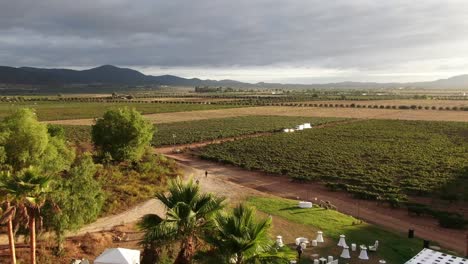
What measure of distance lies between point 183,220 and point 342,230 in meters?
13.3

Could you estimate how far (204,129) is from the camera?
7731cm

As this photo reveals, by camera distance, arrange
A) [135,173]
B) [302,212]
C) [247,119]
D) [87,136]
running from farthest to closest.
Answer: [247,119] < [87,136] < [135,173] < [302,212]

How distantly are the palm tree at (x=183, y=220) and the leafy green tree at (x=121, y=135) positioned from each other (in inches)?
1007

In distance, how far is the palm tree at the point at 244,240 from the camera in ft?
36.1

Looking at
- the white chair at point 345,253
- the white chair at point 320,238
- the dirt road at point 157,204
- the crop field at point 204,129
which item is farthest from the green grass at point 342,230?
the crop field at point 204,129

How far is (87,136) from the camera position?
6525 cm

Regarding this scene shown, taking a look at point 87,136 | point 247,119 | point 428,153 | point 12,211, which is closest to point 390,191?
point 428,153

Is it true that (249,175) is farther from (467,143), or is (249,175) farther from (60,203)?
(467,143)

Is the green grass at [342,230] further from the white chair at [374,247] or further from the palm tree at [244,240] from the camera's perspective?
the palm tree at [244,240]

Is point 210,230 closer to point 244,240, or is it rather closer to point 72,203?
point 244,240

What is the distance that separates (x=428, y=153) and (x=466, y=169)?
30.4ft

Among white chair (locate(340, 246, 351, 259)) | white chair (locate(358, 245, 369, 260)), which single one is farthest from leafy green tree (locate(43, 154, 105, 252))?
white chair (locate(358, 245, 369, 260))

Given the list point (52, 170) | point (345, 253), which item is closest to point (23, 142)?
point (52, 170)

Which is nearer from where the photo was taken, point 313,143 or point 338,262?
point 338,262
